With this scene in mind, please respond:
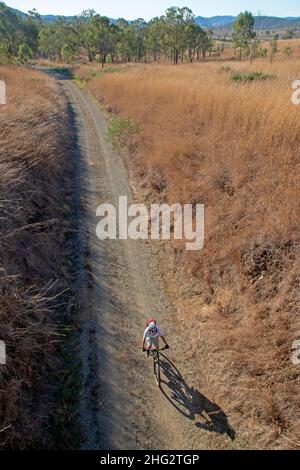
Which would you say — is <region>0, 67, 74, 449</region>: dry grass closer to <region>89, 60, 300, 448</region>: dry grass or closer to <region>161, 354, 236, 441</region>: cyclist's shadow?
<region>161, 354, 236, 441</region>: cyclist's shadow

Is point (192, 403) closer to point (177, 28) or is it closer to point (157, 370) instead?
point (157, 370)

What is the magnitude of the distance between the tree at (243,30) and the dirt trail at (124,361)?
2140 inches

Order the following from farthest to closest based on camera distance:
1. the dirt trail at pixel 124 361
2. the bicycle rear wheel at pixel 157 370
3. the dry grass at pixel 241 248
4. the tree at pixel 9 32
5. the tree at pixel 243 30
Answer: the tree at pixel 243 30, the tree at pixel 9 32, the bicycle rear wheel at pixel 157 370, the dry grass at pixel 241 248, the dirt trail at pixel 124 361

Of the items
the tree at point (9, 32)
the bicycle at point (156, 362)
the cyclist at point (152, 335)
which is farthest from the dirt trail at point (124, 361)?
the tree at point (9, 32)

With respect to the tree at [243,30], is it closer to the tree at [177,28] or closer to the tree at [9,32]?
the tree at [177,28]

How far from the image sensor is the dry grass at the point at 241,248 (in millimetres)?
5785

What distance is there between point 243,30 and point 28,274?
60.6m

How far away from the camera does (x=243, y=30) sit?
5441cm

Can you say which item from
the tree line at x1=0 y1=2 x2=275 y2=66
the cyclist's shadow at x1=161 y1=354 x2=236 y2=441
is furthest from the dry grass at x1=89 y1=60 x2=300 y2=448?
the tree line at x1=0 y1=2 x2=275 y2=66

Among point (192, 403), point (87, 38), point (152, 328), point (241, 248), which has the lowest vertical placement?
point (192, 403)

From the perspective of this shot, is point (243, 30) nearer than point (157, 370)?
No

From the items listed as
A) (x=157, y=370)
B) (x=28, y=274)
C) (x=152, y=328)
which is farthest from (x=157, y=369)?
(x=28, y=274)

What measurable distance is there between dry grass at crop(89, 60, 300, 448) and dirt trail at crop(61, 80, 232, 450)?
585 millimetres
